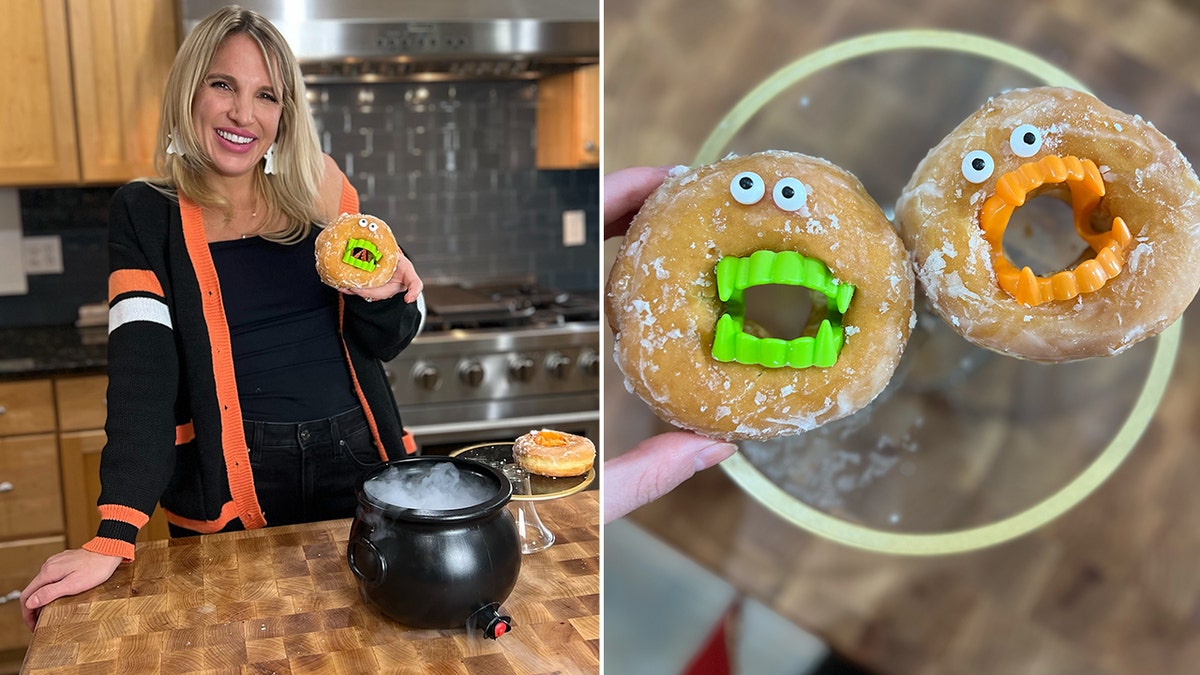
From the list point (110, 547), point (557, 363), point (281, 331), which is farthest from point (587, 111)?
point (110, 547)

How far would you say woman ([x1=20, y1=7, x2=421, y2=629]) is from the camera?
958mm

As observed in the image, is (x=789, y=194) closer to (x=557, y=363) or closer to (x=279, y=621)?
(x=279, y=621)

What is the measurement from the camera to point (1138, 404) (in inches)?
23.3

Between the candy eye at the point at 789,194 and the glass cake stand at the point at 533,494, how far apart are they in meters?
0.39

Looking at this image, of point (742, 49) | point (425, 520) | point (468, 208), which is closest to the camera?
point (742, 49)

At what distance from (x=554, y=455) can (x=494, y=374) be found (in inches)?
38.3

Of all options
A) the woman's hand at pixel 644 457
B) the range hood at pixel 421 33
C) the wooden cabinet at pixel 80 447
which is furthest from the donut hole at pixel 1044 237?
the wooden cabinet at pixel 80 447

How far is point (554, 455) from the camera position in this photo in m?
0.86

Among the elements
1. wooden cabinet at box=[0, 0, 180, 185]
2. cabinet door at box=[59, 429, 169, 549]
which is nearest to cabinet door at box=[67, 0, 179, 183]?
wooden cabinet at box=[0, 0, 180, 185]

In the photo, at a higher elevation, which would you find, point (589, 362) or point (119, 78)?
point (119, 78)

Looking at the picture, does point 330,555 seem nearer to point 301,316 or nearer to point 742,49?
point 301,316

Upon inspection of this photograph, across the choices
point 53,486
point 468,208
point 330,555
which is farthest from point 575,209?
point 330,555

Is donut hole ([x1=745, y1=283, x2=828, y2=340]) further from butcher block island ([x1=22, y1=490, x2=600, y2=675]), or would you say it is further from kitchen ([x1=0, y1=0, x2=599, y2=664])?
kitchen ([x1=0, y1=0, x2=599, y2=664])

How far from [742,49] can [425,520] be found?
37cm
